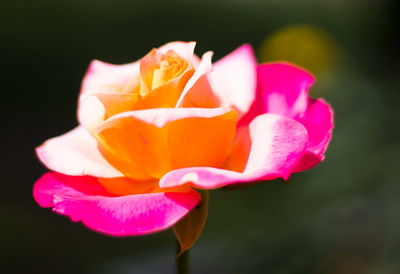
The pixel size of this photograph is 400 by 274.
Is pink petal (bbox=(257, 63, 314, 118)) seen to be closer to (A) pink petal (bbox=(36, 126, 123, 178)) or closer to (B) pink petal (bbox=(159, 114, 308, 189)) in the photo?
(B) pink petal (bbox=(159, 114, 308, 189))

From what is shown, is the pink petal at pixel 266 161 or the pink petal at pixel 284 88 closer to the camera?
the pink petal at pixel 266 161

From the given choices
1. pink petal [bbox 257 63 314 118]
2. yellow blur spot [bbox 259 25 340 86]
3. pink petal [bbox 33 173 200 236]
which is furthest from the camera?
yellow blur spot [bbox 259 25 340 86]

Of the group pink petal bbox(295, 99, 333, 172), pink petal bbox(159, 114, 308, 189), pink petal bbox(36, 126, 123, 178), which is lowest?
pink petal bbox(36, 126, 123, 178)


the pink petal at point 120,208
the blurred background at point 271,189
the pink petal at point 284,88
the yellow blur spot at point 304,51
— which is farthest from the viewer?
the yellow blur spot at point 304,51

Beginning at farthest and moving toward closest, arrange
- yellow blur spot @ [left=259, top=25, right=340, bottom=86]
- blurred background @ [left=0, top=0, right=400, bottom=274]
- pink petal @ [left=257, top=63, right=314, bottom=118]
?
yellow blur spot @ [left=259, top=25, right=340, bottom=86], blurred background @ [left=0, top=0, right=400, bottom=274], pink petal @ [left=257, top=63, right=314, bottom=118]

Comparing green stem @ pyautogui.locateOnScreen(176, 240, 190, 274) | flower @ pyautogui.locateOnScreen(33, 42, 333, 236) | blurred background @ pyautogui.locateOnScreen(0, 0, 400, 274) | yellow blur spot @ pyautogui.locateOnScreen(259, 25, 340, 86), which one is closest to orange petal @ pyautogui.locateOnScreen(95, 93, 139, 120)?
flower @ pyautogui.locateOnScreen(33, 42, 333, 236)

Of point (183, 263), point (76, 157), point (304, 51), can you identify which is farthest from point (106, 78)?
point (304, 51)

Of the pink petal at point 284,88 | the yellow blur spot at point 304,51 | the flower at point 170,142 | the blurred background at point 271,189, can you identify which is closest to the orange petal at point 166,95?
the flower at point 170,142

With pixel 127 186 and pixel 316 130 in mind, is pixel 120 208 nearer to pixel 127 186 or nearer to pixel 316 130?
pixel 127 186

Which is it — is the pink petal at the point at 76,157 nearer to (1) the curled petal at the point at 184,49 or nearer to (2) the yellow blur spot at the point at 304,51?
(1) the curled petal at the point at 184,49
